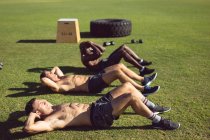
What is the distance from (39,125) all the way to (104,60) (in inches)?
161

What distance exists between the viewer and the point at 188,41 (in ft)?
47.9

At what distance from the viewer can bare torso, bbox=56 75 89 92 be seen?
8.25m

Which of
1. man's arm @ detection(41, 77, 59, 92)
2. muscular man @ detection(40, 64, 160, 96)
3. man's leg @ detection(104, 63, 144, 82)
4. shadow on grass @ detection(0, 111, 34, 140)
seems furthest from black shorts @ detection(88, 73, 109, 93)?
shadow on grass @ detection(0, 111, 34, 140)

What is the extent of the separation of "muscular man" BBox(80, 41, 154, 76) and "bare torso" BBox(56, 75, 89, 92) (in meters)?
1.50

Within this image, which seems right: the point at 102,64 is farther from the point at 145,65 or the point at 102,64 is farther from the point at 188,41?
the point at 188,41

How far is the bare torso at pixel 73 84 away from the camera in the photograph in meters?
8.25

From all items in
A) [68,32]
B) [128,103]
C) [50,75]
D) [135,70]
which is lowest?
[135,70]

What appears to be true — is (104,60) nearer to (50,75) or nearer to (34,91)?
(50,75)

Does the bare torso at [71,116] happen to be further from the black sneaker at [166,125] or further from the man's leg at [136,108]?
the black sneaker at [166,125]

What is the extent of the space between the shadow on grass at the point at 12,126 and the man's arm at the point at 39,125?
305 millimetres

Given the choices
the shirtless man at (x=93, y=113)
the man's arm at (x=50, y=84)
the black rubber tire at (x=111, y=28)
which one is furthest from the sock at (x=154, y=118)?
the black rubber tire at (x=111, y=28)

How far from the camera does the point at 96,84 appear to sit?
8.04 m

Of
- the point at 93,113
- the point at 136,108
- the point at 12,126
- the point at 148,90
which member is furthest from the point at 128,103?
the point at 12,126

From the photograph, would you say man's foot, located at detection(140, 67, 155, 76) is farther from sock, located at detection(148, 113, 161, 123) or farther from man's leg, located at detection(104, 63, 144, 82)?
sock, located at detection(148, 113, 161, 123)
